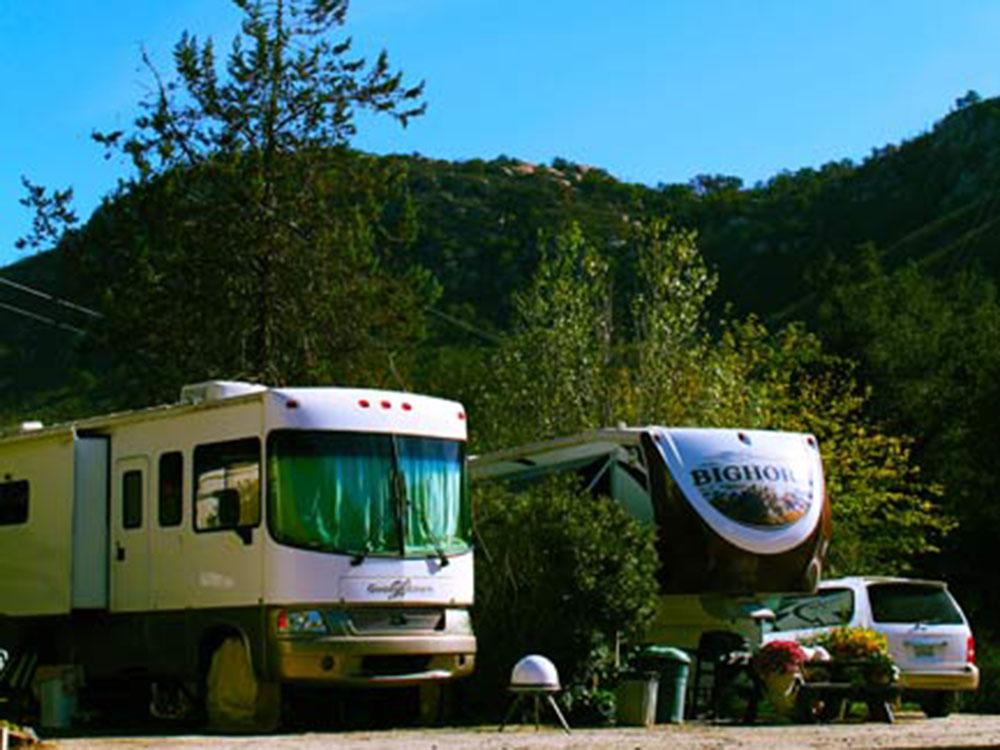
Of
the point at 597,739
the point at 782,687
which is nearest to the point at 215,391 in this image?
the point at 597,739

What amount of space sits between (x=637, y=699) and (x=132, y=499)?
5.14 m

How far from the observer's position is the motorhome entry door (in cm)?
1678

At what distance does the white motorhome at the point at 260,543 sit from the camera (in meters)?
15.4

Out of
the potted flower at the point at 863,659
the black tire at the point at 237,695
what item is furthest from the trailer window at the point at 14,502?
the potted flower at the point at 863,659

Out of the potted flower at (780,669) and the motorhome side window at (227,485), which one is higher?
the motorhome side window at (227,485)

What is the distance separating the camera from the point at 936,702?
66.0 feet

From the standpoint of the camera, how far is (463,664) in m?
16.4

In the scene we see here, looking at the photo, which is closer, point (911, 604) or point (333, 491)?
point (333, 491)

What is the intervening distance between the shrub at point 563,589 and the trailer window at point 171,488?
131 inches

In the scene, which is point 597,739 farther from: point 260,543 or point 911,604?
point 911,604

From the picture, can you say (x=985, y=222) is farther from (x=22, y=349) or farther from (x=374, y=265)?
(x=374, y=265)

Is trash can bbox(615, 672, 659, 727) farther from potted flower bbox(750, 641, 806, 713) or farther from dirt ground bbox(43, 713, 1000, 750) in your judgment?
potted flower bbox(750, 641, 806, 713)

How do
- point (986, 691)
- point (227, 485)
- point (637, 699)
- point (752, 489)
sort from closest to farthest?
point (227, 485)
point (637, 699)
point (752, 489)
point (986, 691)

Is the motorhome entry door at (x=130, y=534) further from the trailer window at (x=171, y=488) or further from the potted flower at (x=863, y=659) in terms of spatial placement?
the potted flower at (x=863, y=659)
